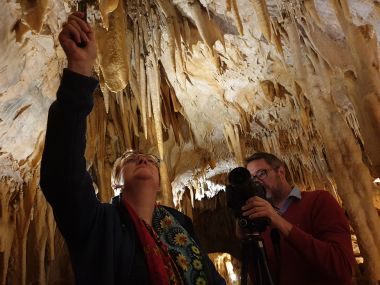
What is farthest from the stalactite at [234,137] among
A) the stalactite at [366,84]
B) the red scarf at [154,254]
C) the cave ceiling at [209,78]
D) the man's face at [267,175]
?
the red scarf at [154,254]

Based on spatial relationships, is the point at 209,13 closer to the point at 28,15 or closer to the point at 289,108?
the point at 28,15

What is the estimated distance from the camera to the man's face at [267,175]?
1.57 meters

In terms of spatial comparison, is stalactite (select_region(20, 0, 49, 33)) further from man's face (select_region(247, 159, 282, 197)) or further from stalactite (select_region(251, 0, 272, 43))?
man's face (select_region(247, 159, 282, 197))

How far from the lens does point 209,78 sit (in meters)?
5.12

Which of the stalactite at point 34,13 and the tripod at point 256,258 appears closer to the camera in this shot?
the tripod at point 256,258

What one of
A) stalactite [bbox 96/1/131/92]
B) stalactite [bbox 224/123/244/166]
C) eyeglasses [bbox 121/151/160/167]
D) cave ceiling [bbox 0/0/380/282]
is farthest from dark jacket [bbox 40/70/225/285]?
stalactite [bbox 224/123/244/166]

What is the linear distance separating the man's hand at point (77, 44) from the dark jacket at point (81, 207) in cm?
3

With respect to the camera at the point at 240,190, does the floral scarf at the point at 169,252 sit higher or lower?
lower

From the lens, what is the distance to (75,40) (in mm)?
810

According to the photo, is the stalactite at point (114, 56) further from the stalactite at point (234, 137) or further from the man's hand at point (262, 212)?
the stalactite at point (234, 137)

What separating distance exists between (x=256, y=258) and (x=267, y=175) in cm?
55

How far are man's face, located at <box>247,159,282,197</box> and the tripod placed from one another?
0.46 m

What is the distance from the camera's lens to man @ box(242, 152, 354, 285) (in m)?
1.22

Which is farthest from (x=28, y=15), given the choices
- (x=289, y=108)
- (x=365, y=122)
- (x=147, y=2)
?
(x=289, y=108)
